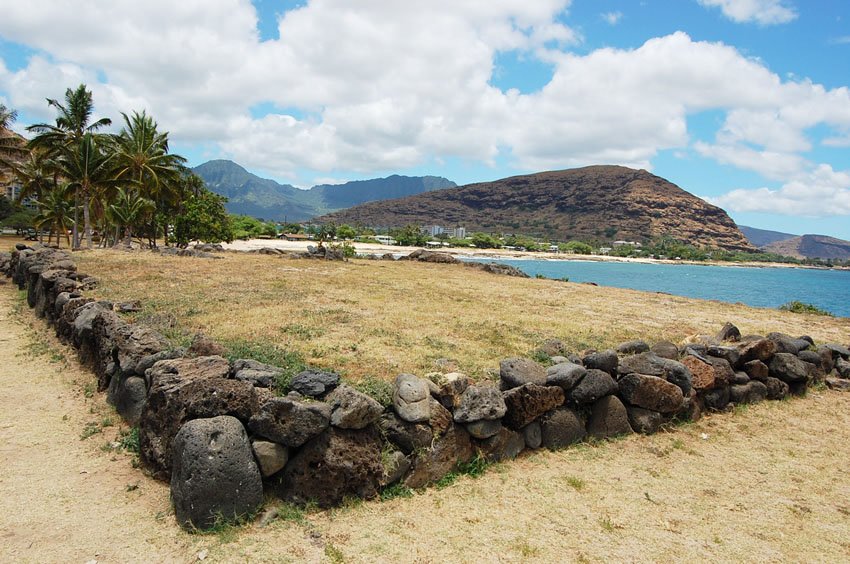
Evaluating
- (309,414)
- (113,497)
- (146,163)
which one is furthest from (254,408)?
(146,163)

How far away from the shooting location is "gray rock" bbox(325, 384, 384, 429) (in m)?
5.79

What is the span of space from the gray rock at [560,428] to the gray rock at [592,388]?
25 centimetres

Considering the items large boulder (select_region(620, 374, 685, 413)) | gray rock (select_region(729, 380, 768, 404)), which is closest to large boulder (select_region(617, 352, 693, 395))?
large boulder (select_region(620, 374, 685, 413))

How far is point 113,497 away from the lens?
5.75 m

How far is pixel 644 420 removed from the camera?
8.07 m

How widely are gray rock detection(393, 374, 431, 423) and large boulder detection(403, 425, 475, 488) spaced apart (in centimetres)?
41

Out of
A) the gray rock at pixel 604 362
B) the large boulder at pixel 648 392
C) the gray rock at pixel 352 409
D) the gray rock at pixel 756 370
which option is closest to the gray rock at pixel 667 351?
the large boulder at pixel 648 392

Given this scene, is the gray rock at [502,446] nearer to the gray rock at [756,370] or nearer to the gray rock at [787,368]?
the gray rock at [756,370]

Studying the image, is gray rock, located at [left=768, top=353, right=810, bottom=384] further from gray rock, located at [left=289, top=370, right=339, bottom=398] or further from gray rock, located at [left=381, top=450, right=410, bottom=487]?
gray rock, located at [left=289, top=370, right=339, bottom=398]

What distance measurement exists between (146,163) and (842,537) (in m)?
44.4

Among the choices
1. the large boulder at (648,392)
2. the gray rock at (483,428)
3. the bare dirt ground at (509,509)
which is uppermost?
the large boulder at (648,392)

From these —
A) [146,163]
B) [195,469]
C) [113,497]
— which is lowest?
[113,497]

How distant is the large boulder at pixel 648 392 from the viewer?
8.09m

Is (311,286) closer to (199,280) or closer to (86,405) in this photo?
(199,280)
